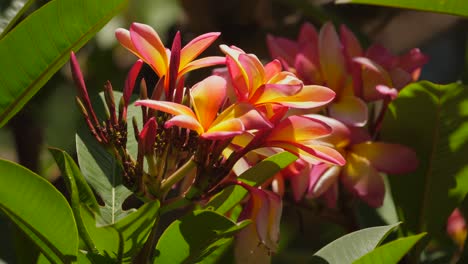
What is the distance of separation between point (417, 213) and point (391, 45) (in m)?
1.04

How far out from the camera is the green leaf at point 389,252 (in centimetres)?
74

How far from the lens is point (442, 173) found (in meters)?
1.04

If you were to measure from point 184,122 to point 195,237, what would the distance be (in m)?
0.10

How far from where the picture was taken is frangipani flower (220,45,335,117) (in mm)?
784

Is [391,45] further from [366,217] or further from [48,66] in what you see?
[48,66]

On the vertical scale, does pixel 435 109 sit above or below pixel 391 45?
above

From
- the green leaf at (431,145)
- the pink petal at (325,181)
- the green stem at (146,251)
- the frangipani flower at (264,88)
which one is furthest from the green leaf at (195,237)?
the green leaf at (431,145)

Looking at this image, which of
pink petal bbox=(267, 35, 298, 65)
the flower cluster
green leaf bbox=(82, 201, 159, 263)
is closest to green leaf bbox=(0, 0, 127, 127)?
the flower cluster

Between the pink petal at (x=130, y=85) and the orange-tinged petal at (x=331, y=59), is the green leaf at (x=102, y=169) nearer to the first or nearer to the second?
the pink petal at (x=130, y=85)

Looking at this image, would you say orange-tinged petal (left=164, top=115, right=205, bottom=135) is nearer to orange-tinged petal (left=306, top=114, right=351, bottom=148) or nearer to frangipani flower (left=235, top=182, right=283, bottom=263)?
frangipani flower (left=235, top=182, right=283, bottom=263)

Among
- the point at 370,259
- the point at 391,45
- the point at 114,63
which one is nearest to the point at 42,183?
the point at 370,259

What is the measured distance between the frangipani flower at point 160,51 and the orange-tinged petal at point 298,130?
0.32 ft

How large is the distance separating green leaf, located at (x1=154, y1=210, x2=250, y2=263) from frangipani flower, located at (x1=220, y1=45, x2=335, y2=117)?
115mm

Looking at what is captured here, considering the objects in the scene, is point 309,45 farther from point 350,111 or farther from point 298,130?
point 298,130
